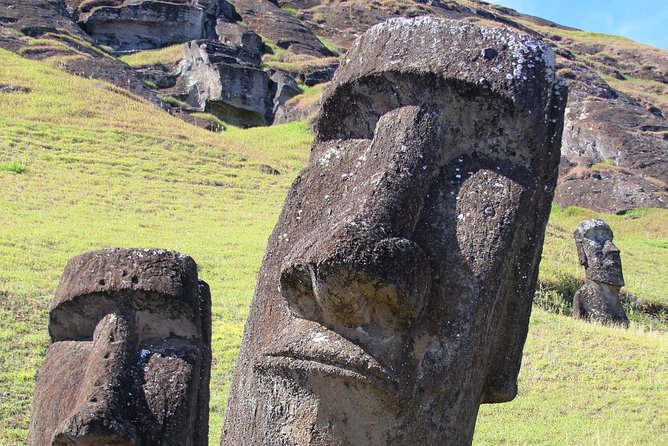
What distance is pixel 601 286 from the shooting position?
15.8m

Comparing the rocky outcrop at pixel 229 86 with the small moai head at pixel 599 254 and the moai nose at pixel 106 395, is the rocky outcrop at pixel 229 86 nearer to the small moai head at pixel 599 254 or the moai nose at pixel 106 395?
the small moai head at pixel 599 254

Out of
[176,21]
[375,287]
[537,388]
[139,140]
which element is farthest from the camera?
[176,21]

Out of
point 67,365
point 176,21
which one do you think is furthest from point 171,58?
point 67,365

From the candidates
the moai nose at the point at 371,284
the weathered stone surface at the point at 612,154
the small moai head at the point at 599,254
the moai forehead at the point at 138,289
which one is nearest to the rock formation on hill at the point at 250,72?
the weathered stone surface at the point at 612,154

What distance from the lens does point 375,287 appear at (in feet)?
8.87

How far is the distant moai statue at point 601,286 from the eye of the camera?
Answer: 15523 millimetres

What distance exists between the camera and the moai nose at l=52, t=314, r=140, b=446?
122 inches

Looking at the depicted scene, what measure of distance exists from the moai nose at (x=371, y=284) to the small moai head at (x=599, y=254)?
44.5ft

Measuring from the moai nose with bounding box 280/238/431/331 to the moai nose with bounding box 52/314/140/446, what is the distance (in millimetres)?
784

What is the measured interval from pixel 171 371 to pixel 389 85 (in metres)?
1.20

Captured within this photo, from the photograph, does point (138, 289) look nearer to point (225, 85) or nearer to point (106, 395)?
point (106, 395)

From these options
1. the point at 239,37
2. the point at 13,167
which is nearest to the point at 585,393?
the point at 13,167

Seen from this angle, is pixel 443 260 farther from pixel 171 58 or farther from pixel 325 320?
pixel 171 58

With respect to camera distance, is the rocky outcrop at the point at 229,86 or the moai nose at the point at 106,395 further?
the rocky outcrop at the point at 229,86
